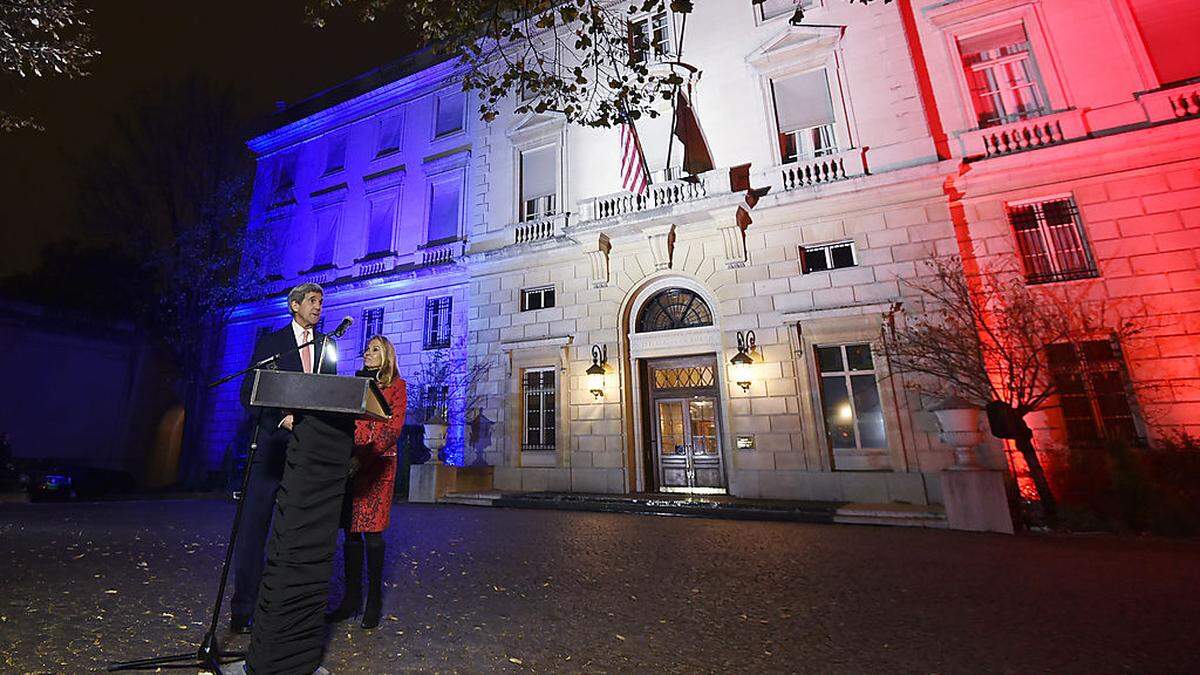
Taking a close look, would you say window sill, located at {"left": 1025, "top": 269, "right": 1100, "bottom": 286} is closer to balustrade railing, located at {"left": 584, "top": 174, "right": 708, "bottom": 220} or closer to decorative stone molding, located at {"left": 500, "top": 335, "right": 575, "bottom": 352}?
balustrade railing, located at {"left": 584, "top": 174, "right": 708, "bottom": 220}

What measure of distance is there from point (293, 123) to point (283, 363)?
2461 cm

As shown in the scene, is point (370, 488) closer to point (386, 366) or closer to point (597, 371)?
point (386, 366)

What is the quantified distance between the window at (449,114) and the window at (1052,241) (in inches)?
701

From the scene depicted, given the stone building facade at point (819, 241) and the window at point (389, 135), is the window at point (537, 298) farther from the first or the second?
the window at point (389, 135)

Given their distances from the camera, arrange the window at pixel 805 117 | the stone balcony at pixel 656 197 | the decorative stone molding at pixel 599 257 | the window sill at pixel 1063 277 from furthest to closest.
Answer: the decorative stone molding at pixel 599 257 < the stone balcony at pixel 656 197 < the window at pixel 805 117 < the window sill at pixel 1063 277

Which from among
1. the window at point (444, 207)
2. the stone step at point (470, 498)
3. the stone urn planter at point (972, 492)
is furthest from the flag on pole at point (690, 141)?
the stone step at point (470, 498)

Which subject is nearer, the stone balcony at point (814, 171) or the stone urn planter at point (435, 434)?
the stone balcony at point (814, 171)

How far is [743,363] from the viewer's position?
11.8m

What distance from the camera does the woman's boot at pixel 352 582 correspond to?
3.37m

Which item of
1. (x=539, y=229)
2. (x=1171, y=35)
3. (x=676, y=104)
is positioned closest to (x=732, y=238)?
(x=676, y=104)

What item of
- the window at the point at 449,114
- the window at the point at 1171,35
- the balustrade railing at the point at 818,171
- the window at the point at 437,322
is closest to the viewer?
the window at the point at 1171,35

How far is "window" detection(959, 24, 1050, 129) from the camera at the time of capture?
11.8 metres

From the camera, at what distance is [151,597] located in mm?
3787

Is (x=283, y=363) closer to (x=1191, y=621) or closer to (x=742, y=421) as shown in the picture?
(x=1191, y=621)
